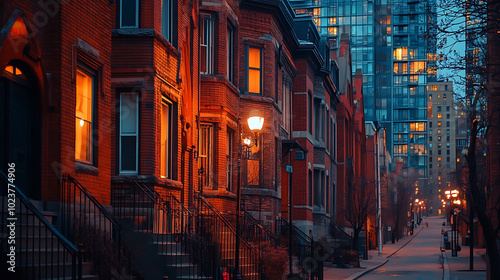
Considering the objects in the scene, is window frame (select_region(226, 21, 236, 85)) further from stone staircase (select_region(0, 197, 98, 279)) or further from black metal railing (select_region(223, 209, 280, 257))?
stone staircase (select_region(0, 197, 98, 279))

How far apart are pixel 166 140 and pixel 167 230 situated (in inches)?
110

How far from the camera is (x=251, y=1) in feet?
93.8

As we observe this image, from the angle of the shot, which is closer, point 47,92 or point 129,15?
point 47,92

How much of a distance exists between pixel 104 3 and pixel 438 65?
7.54m

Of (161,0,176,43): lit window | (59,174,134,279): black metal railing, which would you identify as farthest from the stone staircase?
(161,0,176,43): lit window

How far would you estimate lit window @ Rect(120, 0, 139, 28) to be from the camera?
1786 centimetres

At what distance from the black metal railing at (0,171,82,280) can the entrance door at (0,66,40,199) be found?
0.59 meters

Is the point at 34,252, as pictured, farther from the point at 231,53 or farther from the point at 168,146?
the point at 231,53

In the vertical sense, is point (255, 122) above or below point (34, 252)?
above

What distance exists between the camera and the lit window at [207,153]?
77.7ft

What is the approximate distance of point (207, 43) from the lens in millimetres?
24469

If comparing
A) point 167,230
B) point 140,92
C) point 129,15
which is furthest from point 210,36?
point 167,230

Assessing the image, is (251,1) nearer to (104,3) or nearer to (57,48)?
(104,3)

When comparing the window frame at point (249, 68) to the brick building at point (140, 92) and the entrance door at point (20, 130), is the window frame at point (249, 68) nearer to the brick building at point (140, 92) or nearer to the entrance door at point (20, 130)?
the brick building at point (140, 92)
